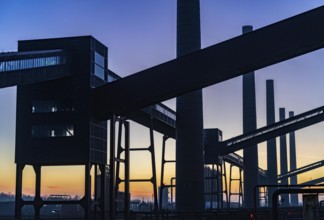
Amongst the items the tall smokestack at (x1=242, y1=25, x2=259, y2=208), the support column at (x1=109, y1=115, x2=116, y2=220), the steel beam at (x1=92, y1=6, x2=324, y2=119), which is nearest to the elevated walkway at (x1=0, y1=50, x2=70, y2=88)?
the steel beam at (x1=92, y1=6, x2=324, y2=119)

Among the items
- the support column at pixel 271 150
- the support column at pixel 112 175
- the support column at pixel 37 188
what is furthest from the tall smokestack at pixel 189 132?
the support column at pixel 271 150

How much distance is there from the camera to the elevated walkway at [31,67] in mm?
31259

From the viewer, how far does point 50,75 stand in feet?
117

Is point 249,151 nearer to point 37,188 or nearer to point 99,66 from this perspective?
point 99,66

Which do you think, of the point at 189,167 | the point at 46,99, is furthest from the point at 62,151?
the point at 189,167

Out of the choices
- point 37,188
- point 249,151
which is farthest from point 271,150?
point 37,188

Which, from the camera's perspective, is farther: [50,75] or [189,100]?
[189,100]

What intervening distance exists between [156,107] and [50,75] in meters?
17.9

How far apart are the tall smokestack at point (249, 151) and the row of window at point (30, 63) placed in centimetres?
5238

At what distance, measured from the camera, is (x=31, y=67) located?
33750 millimetres

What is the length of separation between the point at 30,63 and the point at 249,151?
57006 mm

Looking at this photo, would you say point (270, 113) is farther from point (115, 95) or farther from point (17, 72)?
point (17, 72)

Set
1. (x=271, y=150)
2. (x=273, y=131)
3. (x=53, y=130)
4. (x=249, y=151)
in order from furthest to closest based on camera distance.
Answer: (x=271, y=150) → (x=249, y=151) → (x=273, y=131) → (x=53, y=130)

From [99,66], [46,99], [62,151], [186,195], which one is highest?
[99,66]
